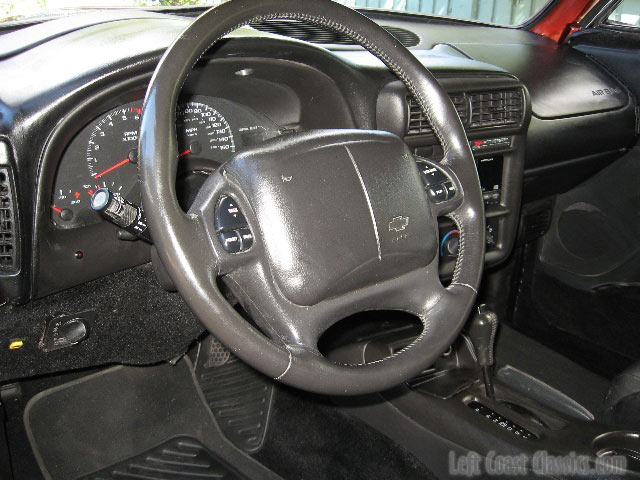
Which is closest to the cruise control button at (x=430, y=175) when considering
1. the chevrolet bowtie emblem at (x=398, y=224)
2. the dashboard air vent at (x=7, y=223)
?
the chevrolet bowtie emblem at (x=398, y=224)

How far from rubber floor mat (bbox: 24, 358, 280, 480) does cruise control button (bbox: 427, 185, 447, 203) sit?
1.13 metres

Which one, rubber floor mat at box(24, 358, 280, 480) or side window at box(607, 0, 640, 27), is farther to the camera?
side window at box(607, 0, 640, 27)

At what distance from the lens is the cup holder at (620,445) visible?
1537mm

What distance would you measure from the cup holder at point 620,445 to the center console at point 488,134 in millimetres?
562

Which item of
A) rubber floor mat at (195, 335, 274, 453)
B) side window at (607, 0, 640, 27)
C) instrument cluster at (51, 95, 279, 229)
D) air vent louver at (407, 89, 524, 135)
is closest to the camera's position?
instrument cluster at (51, 95, 279, 229)

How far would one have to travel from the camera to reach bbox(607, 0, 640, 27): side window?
2646mm

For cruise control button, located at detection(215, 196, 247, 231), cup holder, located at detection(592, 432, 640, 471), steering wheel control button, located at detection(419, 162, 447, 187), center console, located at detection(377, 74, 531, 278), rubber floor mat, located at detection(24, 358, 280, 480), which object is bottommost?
rubber floor mat, located at detection(24, 358, 280, 480)

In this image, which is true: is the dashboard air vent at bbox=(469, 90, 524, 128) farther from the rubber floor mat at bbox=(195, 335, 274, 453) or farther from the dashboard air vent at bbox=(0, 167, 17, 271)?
the dashboard air vent at bbox=(0, 167, 17, 271)

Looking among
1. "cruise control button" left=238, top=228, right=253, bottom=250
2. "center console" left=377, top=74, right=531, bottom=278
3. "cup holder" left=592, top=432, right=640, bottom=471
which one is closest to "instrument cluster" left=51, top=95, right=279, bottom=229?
"center console" left=377, top=74, right=531, bottom=278

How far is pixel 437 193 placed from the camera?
1229 mm

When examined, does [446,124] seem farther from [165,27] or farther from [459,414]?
[459,414]

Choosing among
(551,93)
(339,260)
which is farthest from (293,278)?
(551,93)

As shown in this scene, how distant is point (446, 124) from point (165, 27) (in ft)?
2.08

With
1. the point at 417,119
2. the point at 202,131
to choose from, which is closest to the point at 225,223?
the point at 202,131
